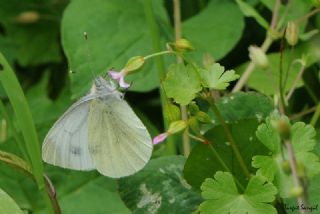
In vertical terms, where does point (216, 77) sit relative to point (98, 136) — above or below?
above

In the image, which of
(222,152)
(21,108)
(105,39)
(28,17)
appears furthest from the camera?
(28,17)

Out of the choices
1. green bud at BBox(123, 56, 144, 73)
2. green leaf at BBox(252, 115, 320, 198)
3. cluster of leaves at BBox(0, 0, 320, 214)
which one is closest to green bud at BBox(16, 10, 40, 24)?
cluster of leaves at BBox(0, 0, 320, 214)

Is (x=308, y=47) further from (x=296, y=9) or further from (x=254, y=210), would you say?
(x=254, y=210)

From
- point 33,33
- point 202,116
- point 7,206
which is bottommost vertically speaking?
point 33,33

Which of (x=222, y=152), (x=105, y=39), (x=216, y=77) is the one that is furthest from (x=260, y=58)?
(x=105, y=39)

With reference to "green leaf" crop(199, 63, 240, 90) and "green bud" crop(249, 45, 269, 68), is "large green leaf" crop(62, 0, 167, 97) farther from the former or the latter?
"green bud" crop(249, 45, 269, 68)

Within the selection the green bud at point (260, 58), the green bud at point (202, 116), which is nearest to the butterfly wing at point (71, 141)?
the green bud at point (202, 116)

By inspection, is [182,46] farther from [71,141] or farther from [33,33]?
[33,33]
